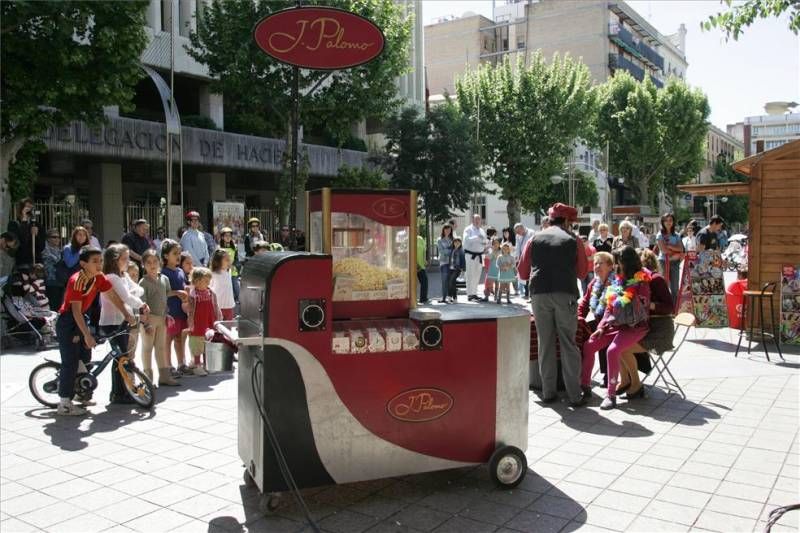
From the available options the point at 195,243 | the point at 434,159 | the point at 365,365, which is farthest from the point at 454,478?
the point at 434,159

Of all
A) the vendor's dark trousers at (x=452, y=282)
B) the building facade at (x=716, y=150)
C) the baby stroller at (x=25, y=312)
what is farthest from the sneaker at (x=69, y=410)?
the building facade at (x=716, y=150)

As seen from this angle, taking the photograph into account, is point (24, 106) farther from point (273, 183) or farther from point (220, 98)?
point (273, 183)

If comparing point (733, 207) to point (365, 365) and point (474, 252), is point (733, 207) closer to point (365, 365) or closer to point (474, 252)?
point (474, 252)

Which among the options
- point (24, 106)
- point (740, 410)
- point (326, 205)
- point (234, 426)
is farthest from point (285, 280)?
point (24, 106)

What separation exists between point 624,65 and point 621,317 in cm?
6521

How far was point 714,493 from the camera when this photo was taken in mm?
4621

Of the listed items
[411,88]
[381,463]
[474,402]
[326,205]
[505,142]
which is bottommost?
[381,463]

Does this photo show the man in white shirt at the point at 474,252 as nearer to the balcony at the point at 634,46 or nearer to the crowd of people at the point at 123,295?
the crowd of people at the point at 123,295

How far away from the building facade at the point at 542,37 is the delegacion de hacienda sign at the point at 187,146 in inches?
1510

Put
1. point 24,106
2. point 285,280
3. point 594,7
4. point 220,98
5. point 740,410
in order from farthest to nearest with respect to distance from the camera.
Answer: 1. point 594,7
2. point 220,98
3. point 24,106
4. point 740,410
5. point 285,280

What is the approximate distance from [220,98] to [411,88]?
15.3 m

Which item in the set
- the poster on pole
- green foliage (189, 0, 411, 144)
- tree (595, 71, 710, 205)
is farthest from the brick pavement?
tree (595, 71, 710, 205)

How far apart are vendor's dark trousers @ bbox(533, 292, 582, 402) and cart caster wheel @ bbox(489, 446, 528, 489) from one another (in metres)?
2.28

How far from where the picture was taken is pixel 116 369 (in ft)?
22.8
